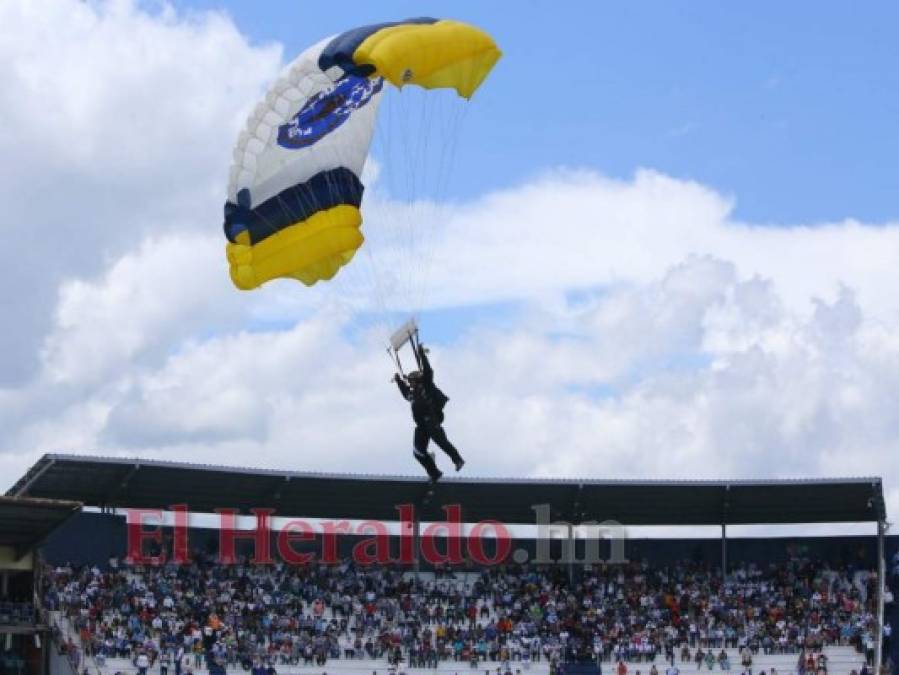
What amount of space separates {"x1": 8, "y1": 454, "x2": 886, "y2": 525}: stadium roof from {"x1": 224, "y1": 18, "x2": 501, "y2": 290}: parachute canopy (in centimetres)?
1422

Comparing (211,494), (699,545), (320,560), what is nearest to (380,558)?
(320,560)

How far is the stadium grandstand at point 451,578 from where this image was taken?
1597 inches

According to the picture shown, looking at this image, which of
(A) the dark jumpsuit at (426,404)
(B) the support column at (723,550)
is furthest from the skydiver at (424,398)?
(B) the support column at (723,550)

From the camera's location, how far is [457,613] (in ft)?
142

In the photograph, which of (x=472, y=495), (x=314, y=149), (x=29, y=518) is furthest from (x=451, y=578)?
(x=314, y=149)

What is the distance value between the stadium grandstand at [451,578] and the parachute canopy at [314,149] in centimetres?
1297

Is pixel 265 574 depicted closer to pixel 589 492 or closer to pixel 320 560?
pixel 320 560

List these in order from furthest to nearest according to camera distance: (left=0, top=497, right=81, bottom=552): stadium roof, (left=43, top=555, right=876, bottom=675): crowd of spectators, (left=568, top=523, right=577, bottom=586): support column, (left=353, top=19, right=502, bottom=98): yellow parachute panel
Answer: (left=568, top=523, right=577, bottom=586): support column, (left=43, top=555, right=876, bottom=675): crowd of spectators, (left=0, top=497, right=81, bottom=552): stadium roof, (left=353, top=19, right=502, bottom=98): yellow parachute panel

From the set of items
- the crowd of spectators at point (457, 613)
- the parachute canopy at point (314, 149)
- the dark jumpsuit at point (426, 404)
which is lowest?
the crowd of spectators at point (457, 613)

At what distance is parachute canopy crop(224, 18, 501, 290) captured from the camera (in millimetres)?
27844

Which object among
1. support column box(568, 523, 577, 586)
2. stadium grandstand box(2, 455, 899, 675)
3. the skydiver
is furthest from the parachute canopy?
support column box(568, 523, 577, 586)

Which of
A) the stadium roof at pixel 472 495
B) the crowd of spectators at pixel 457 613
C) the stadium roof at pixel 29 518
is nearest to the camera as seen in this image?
the stadium roof at pixel 29 518

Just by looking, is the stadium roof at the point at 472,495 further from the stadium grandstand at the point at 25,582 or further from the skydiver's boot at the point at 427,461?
the skydiver's boot at the point at 427,461

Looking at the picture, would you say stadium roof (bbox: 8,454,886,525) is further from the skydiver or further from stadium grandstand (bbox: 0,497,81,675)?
the skydiver
